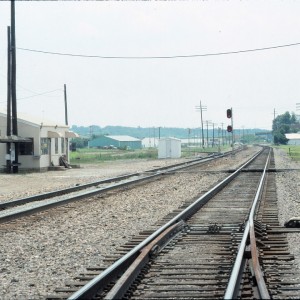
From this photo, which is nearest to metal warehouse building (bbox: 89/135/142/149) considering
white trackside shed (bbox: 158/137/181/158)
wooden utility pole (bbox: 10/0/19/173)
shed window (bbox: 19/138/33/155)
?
white trackside shed (bbox: 158/137/181/158)

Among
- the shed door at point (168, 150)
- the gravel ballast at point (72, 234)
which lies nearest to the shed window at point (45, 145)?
the gravel ballast at point (72, 234)

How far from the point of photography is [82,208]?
623 inches

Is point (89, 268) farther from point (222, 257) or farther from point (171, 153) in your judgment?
point (171, 153)

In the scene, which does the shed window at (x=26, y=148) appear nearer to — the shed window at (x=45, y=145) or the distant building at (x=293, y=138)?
the shed window at (x=45, y=145)

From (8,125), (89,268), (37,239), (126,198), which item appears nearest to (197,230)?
(37,239)

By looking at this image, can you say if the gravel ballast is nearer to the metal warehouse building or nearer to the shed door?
the shed door

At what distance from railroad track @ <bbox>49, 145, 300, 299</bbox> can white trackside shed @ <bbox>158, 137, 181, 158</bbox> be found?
187 ft

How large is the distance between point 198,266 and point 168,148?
6251cm

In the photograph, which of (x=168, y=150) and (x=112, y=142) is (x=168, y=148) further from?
(x=112, y=142)

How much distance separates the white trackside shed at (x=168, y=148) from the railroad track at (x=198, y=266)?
2245 inches

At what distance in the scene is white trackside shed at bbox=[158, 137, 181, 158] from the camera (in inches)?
2761

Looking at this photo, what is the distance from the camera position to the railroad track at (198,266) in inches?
257

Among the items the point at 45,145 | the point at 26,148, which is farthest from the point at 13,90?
the point at 45,145

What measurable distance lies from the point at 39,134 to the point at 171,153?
33.9 m
